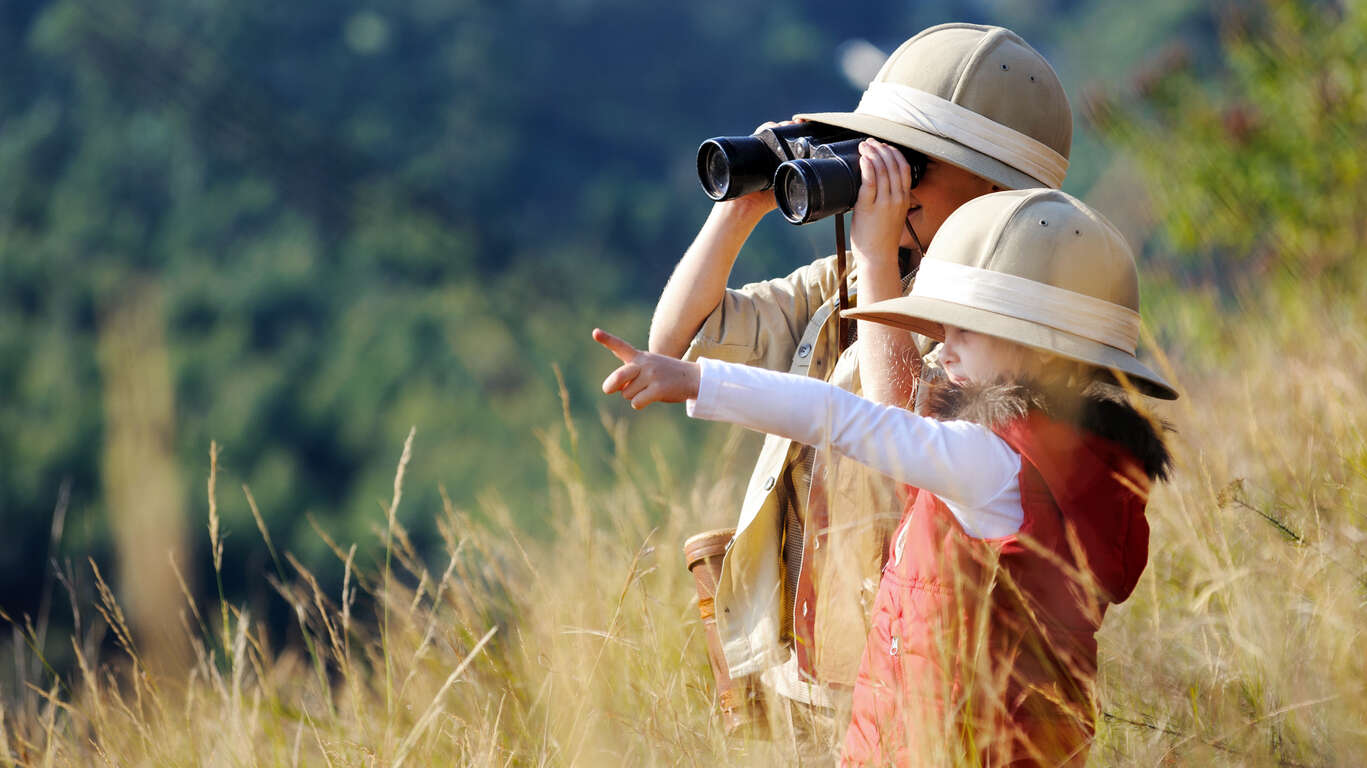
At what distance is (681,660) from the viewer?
1.81m

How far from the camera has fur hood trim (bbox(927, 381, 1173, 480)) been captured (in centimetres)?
120

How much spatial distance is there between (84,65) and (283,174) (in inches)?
306

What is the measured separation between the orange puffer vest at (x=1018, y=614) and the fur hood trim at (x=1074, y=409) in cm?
2

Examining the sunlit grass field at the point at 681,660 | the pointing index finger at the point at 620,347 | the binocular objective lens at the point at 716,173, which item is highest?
the binocular objective lens at the point at 716,173

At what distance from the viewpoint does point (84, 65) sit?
36.9 metres

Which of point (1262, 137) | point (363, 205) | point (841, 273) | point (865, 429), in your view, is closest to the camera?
point (865, 429)

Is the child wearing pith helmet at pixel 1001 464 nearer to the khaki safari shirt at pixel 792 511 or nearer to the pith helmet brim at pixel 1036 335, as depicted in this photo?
the pith helmet brim at pixel 1036 335

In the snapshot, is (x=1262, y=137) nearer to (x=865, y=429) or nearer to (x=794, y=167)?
(x=794, y=167)

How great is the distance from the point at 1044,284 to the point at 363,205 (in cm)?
3660

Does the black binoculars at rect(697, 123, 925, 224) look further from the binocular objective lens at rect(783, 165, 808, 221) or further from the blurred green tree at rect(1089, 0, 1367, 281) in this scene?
the blurred green tree at rect(1089, 0, 1367, 281)

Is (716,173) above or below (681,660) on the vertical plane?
above

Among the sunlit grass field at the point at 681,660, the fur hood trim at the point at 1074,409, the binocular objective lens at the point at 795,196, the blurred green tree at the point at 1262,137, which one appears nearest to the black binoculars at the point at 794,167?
the binocular objective lens at the point at 795,196

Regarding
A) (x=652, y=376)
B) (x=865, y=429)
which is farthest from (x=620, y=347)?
(x=865, y=429)

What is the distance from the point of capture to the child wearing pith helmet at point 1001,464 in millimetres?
1149
